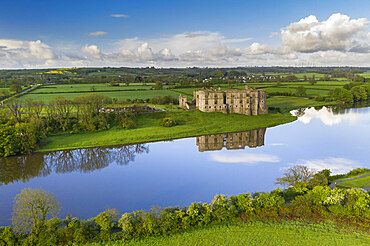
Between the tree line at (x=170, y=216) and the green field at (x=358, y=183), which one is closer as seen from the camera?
the tree line at (x=170, y=216)

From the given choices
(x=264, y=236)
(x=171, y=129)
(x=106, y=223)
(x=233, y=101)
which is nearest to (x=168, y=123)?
(x=171, y=129)

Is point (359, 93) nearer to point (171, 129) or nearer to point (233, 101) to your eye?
point (233, 101)

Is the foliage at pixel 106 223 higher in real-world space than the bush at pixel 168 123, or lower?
lower

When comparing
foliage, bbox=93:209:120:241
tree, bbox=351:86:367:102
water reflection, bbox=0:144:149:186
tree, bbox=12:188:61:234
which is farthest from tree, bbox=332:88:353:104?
tree, bbox=12:188:61:234

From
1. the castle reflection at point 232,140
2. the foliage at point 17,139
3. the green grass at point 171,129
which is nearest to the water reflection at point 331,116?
the green grass at point 171,129

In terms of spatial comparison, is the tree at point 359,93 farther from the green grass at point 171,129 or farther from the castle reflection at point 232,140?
the castle reflection at point 232,140

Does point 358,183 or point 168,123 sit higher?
point 168,123

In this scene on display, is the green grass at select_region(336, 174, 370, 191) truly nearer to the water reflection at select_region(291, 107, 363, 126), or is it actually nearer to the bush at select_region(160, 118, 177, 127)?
the water reflection at select_region(291, 107, 363, 126)
